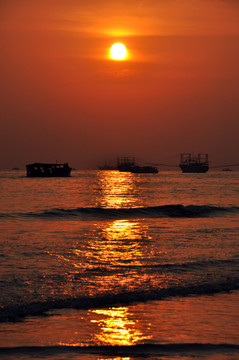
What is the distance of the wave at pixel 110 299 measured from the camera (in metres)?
10.1

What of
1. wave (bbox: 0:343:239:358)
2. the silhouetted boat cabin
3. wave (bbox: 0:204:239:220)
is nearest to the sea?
wave (bbox: 0:343:239:358)

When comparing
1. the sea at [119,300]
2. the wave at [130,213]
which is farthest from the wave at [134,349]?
the wave at [130,213]

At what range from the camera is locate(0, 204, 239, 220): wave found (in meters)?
40.2

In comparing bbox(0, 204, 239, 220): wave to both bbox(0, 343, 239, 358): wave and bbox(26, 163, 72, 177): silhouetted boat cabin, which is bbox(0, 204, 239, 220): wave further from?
bbox(26, 163, 72, 177): silhouetted boat cabin

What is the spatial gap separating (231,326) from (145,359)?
2359 millimetres

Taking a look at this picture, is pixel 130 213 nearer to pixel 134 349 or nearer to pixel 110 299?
pixel 110 299

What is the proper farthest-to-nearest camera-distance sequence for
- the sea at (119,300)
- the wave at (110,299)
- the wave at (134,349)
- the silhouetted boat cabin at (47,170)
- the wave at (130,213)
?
the silhouetted boat cabin at (47,170)
the wave at (130,213)
the wave at (110,299)
the sea at (119,300)
the wave at (134,349)

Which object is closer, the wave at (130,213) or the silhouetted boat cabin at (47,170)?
the wave at (130,213)

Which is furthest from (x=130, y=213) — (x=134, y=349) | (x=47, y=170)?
(x=47, y=170)

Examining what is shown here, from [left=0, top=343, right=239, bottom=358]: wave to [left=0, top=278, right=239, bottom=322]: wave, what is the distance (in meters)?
1.95

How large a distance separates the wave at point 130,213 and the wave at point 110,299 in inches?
1053

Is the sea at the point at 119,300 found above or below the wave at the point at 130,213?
above

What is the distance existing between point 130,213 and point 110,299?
111 feet

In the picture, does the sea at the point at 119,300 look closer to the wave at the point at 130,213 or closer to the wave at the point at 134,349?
the wave at the point at 134,349
